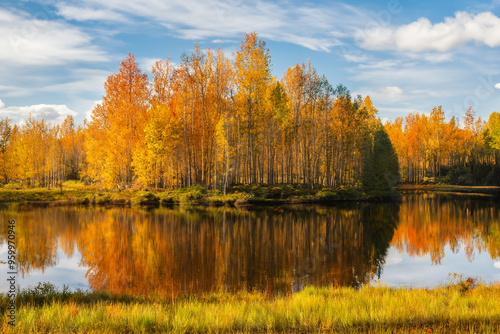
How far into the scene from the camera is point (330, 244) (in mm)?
21578

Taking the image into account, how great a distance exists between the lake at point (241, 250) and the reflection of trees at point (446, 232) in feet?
0.23

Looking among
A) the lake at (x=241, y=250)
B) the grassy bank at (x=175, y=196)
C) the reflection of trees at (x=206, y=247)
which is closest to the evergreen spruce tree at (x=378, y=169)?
the grassy bank at (x=175, y=196)

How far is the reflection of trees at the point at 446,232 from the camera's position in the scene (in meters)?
20.9

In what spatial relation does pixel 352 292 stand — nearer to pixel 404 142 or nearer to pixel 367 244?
pixel 367 244

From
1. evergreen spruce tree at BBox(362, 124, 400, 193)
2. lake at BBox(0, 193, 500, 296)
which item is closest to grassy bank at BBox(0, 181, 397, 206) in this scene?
lake at BBox(0, 193, 500, 296)

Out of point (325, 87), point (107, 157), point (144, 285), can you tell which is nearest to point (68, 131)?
point (107, 157)

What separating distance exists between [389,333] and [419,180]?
271ft

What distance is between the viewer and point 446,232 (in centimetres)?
2600

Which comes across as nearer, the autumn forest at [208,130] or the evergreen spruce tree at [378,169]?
the autumn forest at [208,130]

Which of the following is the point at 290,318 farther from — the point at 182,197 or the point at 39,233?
the point at 182,197

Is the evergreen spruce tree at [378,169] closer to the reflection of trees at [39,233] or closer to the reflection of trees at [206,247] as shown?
the reflection of trees at [206,247]

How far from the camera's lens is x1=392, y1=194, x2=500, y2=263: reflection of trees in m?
20.9

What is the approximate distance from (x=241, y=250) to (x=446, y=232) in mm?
16374

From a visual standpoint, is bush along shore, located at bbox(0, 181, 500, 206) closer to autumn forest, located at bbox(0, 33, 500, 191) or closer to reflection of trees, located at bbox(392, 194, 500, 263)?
autumn forest, located at bbox(0, 33, 500, 191)
